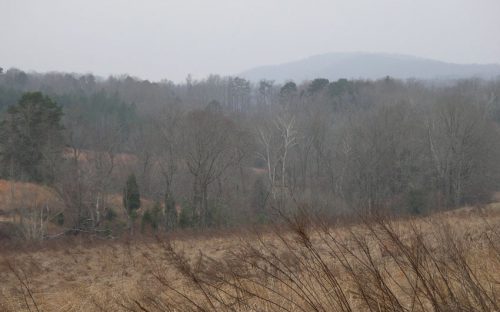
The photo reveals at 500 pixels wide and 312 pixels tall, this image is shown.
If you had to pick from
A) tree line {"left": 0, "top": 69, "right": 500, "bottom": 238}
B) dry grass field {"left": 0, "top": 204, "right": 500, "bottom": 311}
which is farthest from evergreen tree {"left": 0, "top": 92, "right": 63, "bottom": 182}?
dry grass field {"left": 0, "top": 204, "right": 500, "bottom": 311}

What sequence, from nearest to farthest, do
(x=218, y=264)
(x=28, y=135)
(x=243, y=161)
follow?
(x=218, y=264) < (x=28, y=135) < (x=243, y=161)

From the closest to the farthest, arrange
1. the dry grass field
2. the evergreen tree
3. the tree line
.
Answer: the dry grass field
the tree line
the evergreen tree

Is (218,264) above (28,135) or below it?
above

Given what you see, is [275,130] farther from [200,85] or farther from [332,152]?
Result: [200,85]

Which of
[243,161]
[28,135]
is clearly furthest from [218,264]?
[243,161]

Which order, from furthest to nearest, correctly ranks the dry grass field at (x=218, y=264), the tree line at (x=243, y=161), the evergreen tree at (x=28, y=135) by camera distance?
the evergreen tree at (x=28, y=135), the tree line at (x=243, y=161), the dry grass field at (x=218, y=264)

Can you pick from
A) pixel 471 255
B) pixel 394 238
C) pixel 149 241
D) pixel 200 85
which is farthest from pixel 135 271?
pixel 200 85

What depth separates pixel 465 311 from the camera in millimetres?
2012

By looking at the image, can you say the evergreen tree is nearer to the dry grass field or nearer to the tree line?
the tree line

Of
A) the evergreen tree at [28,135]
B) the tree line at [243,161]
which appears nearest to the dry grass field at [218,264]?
the tree line at [243,161]

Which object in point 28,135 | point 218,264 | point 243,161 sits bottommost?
point 243,161

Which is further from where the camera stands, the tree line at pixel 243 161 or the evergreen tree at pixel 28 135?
the evergreen tree at pixel 28 135

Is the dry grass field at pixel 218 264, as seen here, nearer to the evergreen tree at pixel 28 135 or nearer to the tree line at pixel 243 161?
the tree line at pixel 243 161

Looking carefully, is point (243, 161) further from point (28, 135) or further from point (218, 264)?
point (218, 264)
